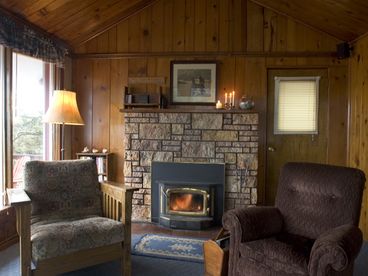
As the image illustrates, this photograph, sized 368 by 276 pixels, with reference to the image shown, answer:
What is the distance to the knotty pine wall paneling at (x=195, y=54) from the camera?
3916 millimetres

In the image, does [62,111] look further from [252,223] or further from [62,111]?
[252,223]

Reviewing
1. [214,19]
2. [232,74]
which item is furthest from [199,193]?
[214,19]

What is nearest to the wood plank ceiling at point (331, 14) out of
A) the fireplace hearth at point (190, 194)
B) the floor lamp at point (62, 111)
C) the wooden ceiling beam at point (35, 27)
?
the fireplace hearth at point (190, 194)

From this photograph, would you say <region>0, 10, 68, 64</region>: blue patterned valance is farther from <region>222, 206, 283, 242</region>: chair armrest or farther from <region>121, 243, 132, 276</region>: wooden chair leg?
<region>222, 206, 283, 242</region>: chair armrest

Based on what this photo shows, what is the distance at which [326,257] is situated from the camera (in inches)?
65.8

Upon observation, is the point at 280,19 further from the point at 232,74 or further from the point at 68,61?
the point at 68,61

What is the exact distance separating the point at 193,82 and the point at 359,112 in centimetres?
200

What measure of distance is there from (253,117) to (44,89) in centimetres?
262

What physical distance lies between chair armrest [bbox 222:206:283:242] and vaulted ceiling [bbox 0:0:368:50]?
2.18m

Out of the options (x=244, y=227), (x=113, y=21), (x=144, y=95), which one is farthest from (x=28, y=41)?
(x=244, y=227)

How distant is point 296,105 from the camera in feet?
13.0

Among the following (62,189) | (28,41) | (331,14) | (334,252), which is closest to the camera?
(334,252)

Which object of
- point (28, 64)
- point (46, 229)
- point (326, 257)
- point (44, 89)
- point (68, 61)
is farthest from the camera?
point (68, 61)

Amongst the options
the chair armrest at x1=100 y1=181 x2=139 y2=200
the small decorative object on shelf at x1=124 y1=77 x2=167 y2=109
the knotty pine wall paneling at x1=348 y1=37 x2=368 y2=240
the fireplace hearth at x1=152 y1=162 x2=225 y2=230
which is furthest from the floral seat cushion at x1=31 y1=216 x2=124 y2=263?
the knotty pine wall paneling at x1=348 y1=37 x2=368 y2=240
